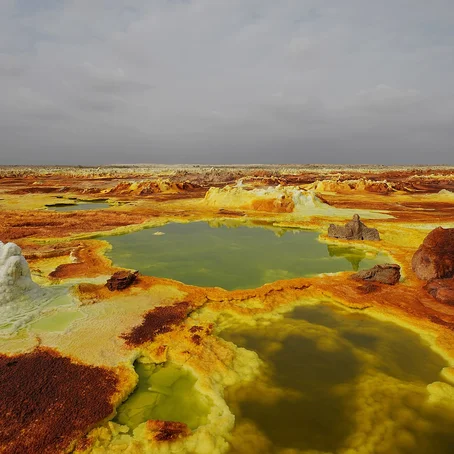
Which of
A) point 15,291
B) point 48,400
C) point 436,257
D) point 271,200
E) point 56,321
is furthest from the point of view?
point 271,200

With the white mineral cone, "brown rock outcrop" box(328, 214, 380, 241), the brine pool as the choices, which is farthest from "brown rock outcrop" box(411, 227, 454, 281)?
the white mineral cone

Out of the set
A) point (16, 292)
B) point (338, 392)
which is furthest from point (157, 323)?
point (338, 392)

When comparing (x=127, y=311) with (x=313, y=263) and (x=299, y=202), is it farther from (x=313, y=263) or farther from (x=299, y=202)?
(x=299, y=202)

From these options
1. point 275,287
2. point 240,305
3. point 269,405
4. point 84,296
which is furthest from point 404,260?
point 84,296

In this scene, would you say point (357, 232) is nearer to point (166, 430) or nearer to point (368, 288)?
point (368, 288)

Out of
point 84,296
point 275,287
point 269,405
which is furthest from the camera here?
point 275,287

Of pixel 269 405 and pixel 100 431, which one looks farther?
pixel 269 405

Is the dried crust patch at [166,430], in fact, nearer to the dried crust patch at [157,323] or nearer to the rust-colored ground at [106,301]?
the rust-colored ground at [106,301]

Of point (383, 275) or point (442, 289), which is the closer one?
point (442, 289)
